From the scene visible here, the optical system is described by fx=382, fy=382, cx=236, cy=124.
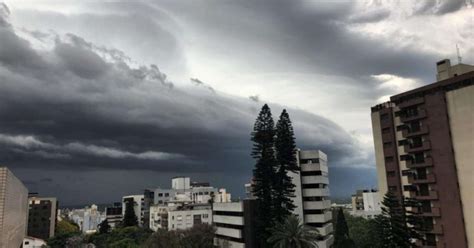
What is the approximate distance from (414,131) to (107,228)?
252ft

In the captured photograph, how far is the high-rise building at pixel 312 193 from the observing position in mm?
56344

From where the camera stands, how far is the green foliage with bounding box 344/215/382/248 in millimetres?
56469

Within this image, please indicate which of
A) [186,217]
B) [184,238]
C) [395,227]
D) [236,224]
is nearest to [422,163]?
[395,227]

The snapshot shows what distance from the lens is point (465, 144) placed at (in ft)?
132

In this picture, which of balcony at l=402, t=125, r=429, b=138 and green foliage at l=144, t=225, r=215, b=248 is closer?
balcony at l=402, t=125, r=429, b=138

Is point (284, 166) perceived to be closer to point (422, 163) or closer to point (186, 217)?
point (422, 163)

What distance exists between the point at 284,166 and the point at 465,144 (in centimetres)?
2330

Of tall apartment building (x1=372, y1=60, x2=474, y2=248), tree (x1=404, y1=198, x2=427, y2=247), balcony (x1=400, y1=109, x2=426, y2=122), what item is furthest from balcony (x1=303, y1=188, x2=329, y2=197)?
balcony (x1=400, y1=109, x2=426, y2=122)

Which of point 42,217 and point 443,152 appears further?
point 42,217

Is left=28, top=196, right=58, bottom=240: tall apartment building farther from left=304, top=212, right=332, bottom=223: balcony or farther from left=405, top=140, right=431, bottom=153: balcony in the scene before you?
left=405, top=140, right=431, bottom=153: balcony

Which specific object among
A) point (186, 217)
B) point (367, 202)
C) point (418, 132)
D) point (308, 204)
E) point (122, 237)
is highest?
point (418, 132)

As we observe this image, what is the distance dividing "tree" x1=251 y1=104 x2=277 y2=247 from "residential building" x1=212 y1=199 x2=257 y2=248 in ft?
3.33

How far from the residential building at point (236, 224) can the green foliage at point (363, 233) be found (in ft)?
56.7

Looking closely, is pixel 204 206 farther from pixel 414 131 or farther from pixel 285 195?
pixel 414 131
